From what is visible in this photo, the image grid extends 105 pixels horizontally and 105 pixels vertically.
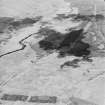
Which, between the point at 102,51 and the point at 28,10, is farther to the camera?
the point at 28,10

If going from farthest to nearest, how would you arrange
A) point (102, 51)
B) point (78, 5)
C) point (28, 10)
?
1. point (78, 5)
2. point (28, 10)
3. point (102, 51)

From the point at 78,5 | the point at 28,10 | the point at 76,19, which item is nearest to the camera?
the point at 76,19

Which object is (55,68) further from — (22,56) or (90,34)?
(90,34)

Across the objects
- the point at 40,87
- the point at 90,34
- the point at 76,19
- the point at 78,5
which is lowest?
the point at 40,87

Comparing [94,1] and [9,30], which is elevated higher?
[94,1]

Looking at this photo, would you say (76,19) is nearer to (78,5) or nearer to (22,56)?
(78,5)

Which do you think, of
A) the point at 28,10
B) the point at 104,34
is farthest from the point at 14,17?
the point at 104,34

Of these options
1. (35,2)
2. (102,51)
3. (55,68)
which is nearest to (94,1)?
(35,2)
